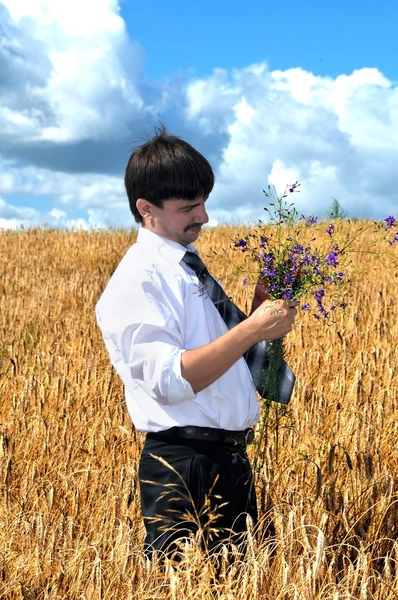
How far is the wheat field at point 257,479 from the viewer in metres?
2.25

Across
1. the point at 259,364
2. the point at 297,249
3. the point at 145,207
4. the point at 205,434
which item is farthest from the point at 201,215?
the point at 205,434

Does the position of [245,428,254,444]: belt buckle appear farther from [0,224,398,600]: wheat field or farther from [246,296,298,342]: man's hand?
[246,296,298,342]: man's hand

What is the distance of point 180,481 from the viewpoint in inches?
86.1

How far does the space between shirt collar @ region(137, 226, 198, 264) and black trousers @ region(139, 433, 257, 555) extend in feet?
1.83

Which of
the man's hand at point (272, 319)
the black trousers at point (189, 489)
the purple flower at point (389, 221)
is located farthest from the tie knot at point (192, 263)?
the purple flower at point (389, 221)

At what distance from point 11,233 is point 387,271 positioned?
966 cm

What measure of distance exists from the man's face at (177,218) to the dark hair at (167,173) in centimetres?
2

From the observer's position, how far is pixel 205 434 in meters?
2.18

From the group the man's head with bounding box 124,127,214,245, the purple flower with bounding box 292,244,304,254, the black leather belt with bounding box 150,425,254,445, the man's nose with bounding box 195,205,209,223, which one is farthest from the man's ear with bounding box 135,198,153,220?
the black leather belt with bounding box 150,425,254,445

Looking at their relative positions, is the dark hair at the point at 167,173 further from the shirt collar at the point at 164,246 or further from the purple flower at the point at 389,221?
the purple flower at the point at 389,221

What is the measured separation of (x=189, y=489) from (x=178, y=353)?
46 centimetres

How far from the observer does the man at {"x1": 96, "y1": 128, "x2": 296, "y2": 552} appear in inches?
80.0

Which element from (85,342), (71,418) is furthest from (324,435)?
(85,342)

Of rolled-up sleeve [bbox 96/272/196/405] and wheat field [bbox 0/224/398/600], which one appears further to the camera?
wheat field [bbox 0/224/398/600]
